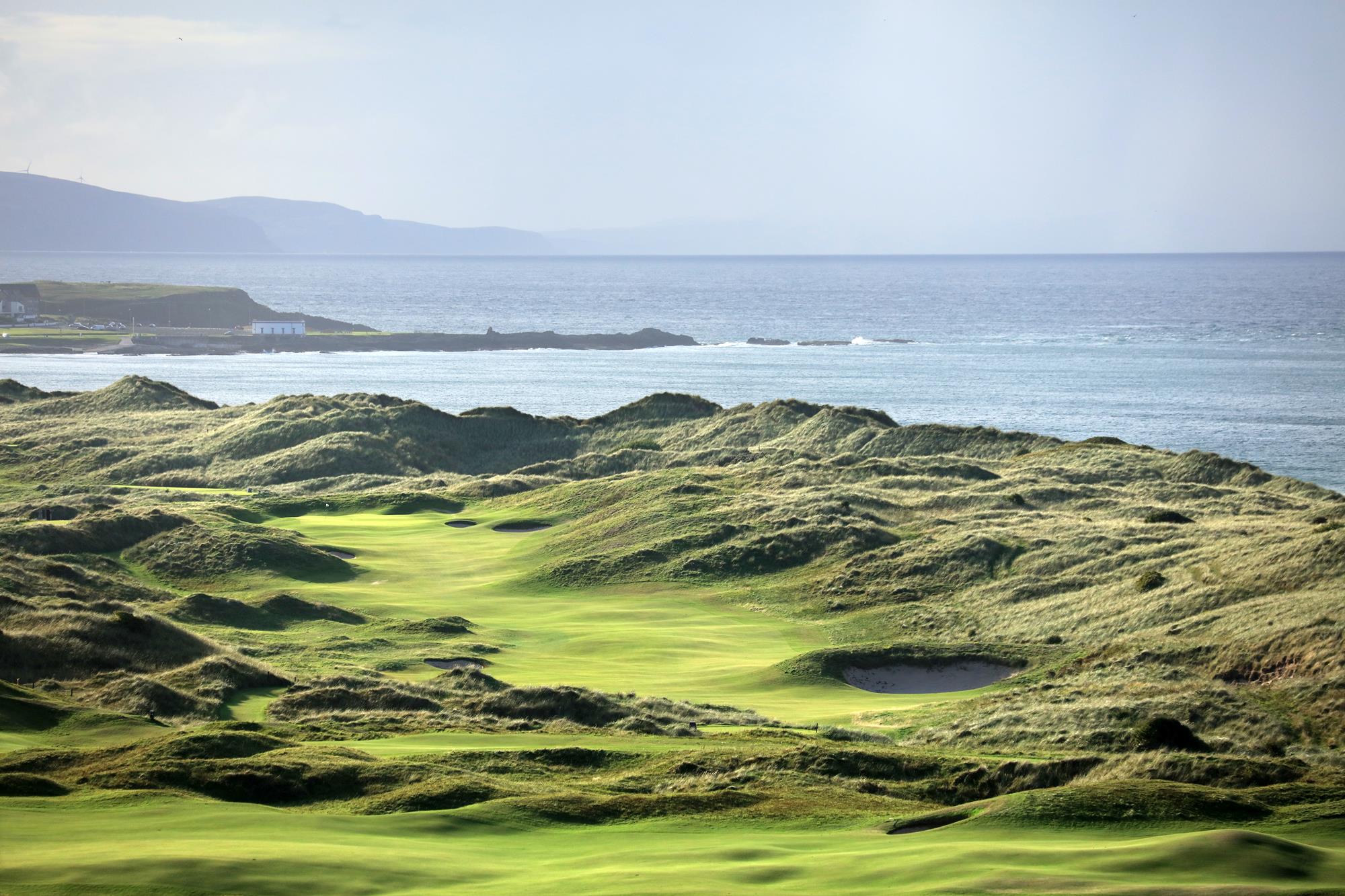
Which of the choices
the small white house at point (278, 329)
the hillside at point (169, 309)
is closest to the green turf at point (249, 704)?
the small white house at point (278, 329)

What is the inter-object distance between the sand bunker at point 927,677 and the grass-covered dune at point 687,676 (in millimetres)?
104

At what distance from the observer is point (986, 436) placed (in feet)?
263

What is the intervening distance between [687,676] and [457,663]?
5902 mm

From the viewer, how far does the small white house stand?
17712 cm

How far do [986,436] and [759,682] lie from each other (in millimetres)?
48910

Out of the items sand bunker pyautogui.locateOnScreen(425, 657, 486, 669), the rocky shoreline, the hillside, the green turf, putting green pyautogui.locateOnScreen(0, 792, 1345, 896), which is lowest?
sand bunker pyautogui.locateOnScreen(425, 657, 486, 669)

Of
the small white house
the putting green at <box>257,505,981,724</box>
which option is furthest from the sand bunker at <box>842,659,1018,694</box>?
the small white house

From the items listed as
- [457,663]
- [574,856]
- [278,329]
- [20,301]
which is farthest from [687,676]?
[20,301]

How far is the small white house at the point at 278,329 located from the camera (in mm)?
177125

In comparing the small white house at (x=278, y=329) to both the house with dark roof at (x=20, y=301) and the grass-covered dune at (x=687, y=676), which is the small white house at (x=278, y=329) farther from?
the grass-covered dune at (x=687, y=676)

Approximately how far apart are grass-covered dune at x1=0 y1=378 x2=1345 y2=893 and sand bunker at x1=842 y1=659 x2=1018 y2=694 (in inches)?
4.1

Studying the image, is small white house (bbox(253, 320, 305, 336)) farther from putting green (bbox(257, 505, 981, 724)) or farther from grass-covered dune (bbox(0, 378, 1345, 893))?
putting green (bbox(257, 505, 981, 724))

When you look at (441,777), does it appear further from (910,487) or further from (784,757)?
(910,487)

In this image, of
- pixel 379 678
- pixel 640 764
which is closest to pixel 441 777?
pixel 640 764
